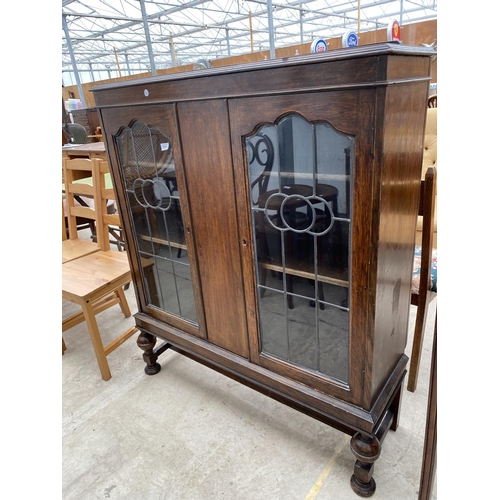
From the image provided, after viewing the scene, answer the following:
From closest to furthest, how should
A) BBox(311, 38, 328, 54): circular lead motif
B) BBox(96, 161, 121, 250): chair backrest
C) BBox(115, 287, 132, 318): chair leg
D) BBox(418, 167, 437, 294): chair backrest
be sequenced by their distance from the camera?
BBox(311, 38, 328, 54): circular lead motif
BBox(418, 167, 437, 294): chair backrest
BBox(96, 161, 121, 250): chair backrest
BBox(115, 287, 132, 318): chair leg

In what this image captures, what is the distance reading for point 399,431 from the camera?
4.60ft

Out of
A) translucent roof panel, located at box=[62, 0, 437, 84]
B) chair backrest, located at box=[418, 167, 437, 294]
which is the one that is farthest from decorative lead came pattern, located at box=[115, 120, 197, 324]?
translucent roof panel, located at box=[62, 0, 437, 84]

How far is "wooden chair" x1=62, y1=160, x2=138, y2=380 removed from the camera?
1.68 metres

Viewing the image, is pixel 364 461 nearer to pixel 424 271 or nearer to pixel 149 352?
pixel 424 271

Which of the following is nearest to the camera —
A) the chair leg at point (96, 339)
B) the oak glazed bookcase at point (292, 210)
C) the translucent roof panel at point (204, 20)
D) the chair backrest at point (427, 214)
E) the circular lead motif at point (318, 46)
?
the oak glazed bookcase at point (292, 210)

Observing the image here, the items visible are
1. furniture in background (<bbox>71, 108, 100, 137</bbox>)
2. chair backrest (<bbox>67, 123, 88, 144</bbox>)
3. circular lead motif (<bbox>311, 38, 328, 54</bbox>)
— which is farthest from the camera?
furniture in background (<bbox>71, 108, 100, 137</bbox>)

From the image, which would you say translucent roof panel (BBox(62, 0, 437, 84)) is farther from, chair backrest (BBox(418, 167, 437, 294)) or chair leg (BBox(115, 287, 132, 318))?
chair backrest (BBox(418, 167, 437, 294))

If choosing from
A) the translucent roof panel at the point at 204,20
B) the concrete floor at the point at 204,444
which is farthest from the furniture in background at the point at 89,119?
the concrete floor at the point at 204,444

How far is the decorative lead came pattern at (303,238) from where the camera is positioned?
0.90m

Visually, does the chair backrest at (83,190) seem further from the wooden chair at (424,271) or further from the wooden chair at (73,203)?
the wooden chair at (424,271)

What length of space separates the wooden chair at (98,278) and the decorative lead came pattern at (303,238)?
2.96 feet

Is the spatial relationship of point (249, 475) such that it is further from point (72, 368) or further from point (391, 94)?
point (391, 94)
